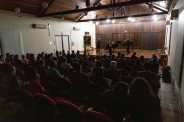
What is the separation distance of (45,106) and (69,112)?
0.52 m

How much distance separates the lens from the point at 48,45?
11.2 m

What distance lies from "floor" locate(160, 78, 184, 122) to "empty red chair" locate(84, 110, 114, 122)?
208cm

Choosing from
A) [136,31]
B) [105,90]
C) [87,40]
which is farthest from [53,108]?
[136,31]

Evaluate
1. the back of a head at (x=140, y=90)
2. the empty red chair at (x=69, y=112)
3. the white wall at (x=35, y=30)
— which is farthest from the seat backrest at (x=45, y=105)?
the white wall at (x=35, y=30)

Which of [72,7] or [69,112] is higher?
[72,7]

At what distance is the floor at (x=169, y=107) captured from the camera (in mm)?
3144

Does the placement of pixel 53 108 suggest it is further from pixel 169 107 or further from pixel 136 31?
pixel 136 31

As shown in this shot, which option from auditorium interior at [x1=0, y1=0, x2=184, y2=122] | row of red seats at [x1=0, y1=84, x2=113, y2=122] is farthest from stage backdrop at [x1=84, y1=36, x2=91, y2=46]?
row of red seats at [x1=0, y1=84, x2=113, y2=122]

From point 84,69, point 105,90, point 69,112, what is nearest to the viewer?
point 69,112

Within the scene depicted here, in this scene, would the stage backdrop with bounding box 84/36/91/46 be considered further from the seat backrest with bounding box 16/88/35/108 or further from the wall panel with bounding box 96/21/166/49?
the seat backrest with bounding box 16/88/35/108

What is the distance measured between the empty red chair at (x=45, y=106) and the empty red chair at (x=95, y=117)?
2.05 ft

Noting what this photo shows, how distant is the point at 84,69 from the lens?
5.79 m

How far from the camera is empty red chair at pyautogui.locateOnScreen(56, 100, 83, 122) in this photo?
1.94 meters

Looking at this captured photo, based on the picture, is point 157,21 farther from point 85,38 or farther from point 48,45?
point 48,45
